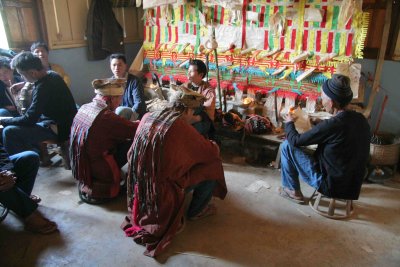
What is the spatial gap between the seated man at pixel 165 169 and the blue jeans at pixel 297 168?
784mm

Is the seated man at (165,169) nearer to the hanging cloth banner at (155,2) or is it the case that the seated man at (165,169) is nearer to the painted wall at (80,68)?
the hanging cloth banner at (155,2)

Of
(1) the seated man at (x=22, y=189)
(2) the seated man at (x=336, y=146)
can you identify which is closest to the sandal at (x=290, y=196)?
(2) the seated man at (x=336, y=146)

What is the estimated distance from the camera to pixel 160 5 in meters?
4.39

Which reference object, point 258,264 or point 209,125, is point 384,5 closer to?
point 209,125

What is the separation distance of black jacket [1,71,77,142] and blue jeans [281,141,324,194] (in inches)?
90.0

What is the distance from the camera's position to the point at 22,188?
2.55 metres

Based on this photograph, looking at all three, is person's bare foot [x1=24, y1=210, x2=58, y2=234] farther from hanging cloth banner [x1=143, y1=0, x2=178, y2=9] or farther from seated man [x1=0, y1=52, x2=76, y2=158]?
hanging cloth banner [x1=143, y1=0, x2=178, y2=9]

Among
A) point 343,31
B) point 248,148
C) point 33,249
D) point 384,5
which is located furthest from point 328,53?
point 33,249

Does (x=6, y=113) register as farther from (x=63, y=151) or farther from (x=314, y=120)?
(x=314, y=120)

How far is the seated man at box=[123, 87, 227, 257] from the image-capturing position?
83.6 inches

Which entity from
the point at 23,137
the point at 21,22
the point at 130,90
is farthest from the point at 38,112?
the point at 21,22

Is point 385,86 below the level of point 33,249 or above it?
above

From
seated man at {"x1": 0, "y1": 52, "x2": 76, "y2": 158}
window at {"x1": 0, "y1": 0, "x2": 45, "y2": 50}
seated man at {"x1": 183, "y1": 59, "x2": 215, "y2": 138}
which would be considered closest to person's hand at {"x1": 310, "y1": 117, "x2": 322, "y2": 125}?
seated man at {"x1": 183, "y1": 59, "x2": 215, "y2": 138}

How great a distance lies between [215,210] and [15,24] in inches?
143
